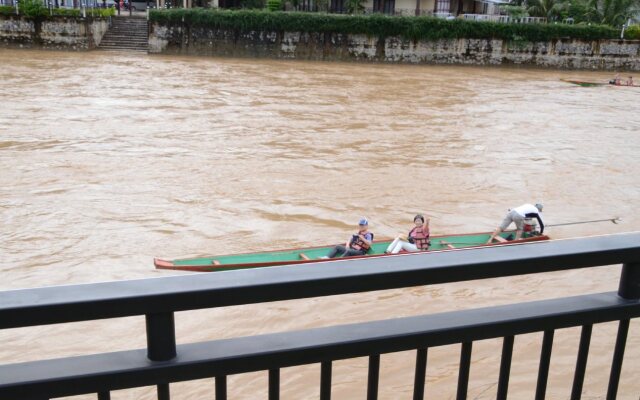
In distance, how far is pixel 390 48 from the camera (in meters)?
38.2

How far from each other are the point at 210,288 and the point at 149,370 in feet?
0.63

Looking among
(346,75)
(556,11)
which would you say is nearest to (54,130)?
(346,75)

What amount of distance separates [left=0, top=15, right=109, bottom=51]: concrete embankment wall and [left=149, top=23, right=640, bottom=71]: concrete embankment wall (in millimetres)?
3714

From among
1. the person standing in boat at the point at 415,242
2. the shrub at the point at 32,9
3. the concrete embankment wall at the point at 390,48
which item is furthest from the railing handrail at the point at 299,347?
the shrub at the point at 32,9

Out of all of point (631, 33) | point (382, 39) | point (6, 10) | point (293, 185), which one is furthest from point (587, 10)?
point (293, 185)

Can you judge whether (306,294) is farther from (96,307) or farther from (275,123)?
(275,123)

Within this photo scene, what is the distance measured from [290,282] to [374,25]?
3783 centimetres

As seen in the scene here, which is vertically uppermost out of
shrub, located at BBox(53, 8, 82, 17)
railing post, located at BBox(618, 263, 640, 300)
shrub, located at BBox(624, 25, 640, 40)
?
railing post, located at BBox(618, 263, 640, 300)

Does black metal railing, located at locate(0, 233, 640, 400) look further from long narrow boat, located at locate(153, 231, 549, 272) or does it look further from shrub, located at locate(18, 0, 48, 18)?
shrub, located at locate(18, 0, 48, 18)

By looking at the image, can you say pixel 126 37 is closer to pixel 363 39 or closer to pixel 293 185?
pixel 363 39

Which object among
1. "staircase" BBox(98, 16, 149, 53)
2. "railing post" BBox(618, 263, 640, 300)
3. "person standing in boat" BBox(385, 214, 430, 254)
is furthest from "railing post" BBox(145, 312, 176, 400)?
"staircase" BBox(98, 16, 149, 53)

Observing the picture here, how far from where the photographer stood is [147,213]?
1210 centimetres

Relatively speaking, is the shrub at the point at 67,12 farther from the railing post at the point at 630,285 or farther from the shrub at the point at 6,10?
the railing post at the point at 630,285

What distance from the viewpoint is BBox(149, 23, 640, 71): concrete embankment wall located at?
37.5m
